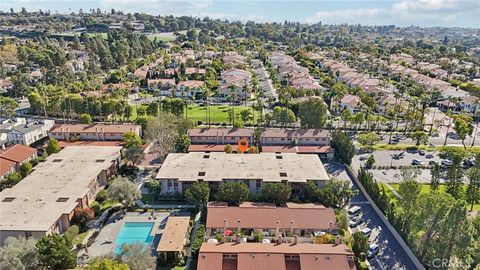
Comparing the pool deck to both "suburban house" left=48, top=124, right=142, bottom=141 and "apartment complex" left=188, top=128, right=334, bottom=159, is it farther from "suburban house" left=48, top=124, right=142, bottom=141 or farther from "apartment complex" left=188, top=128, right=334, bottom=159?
"suburban house" left=48, top=124, right=142, bottom=141

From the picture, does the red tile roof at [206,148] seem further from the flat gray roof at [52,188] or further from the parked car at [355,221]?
the parked car at [355,221]

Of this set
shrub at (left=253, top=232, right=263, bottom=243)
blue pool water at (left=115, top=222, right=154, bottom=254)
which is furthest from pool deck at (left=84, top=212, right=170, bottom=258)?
shrub at (left=253, top=232, right=263, bottom=243)

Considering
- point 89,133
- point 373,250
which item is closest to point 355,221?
point 373,250

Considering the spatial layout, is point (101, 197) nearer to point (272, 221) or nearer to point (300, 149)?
point (272, 221)

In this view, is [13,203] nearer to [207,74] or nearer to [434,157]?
[434,157]

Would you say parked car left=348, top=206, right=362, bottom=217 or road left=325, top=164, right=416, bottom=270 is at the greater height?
parked car left=348, top=206, right=362, bottom=217

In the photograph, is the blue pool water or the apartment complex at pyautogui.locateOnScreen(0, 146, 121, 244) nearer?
the apartment complex at pyautogui.locateOnScreen(0, 146, 121, 244)

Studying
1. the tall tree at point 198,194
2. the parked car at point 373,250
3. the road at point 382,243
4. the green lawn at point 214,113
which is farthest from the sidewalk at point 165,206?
the green lawn at point 214,113
